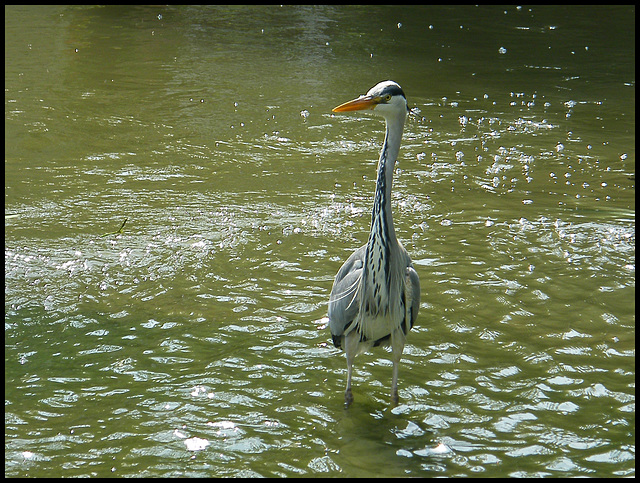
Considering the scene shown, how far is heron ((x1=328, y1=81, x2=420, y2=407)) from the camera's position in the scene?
4.06 metres

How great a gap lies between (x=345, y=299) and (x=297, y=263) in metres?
1.73

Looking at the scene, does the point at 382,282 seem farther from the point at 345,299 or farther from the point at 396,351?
the point at 396,351

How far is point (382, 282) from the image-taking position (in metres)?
4.11

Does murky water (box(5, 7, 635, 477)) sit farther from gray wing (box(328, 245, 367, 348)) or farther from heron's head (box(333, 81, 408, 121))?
heron's head (box(333, 81, 408, 121))

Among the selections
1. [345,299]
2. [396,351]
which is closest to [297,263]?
[345,299]

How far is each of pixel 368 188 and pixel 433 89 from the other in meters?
4.01

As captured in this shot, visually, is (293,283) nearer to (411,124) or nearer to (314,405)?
(314,405)

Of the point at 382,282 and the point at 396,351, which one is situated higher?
the point at 382,282

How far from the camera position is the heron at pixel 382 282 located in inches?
160

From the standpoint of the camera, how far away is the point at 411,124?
9.38 meters

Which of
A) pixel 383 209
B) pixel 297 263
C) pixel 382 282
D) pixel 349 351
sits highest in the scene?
pixel 383 209

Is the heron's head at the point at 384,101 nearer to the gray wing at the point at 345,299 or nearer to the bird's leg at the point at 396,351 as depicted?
the gray wing at the point at 345,299

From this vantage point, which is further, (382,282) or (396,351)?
(396,351)

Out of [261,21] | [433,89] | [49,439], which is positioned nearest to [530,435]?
[49,439]
